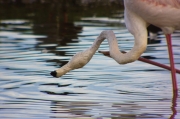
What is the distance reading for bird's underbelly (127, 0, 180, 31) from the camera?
27.2 feet

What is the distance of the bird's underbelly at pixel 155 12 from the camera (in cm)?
830

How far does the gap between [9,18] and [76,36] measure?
17.1ft

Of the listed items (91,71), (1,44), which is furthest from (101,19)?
(91,71)

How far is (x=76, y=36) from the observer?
15133 millimetres

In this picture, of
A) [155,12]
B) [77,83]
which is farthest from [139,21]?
[77,83]

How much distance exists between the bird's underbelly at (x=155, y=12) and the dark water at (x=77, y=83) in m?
0.91

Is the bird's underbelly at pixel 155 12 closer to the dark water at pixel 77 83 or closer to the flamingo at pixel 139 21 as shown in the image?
the flamingo at pixel 139 21

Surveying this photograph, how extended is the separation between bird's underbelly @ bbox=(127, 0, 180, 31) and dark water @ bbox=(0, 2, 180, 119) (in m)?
0.91

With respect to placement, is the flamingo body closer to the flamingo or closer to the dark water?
the flamingo

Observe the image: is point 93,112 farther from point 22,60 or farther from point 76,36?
point 76,36

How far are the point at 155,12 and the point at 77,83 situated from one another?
1.51m

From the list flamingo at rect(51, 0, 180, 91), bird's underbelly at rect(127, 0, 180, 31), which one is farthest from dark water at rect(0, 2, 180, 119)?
bird's underbelly at rect(127, 0, 180, 31)

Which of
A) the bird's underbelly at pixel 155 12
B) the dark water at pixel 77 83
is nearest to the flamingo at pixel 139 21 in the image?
the bird's underbelly at pixel 155 12

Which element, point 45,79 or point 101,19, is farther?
point 101,19
